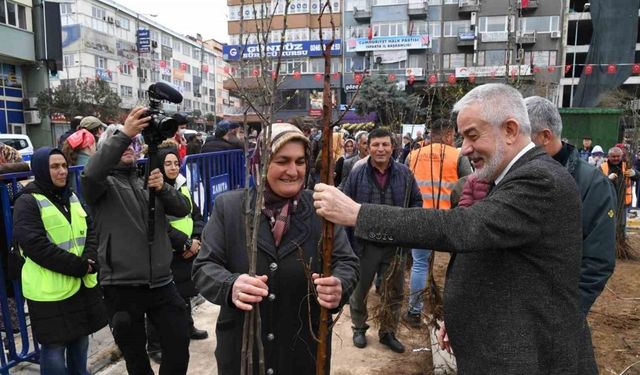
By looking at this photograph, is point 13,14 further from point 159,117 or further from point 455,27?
point 455,27

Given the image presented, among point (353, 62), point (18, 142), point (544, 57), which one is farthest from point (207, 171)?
point (544, 57)

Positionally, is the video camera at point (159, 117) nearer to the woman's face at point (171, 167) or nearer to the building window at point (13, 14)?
the woman's face at point (171, 167)

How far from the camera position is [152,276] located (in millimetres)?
2730

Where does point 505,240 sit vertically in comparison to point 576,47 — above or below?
below

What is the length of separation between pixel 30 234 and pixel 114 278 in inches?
21.1

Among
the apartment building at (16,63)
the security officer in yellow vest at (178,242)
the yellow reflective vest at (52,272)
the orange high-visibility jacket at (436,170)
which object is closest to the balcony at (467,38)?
the apartment building at (16,63)

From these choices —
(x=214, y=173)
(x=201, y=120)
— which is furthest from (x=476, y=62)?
(x=214, y=173)

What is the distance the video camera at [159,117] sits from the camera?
93.5 inches

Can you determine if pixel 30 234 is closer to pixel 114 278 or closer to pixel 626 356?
pixel 114 278

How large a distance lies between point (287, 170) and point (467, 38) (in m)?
39.7

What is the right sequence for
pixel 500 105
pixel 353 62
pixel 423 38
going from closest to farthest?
pixel 500 105 < pixel 423 38 < pixel 353 62

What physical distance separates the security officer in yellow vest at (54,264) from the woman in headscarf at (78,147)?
1.11 metres

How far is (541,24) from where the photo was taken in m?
36.9

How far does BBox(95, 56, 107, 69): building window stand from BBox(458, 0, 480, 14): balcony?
118 ft
